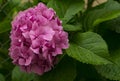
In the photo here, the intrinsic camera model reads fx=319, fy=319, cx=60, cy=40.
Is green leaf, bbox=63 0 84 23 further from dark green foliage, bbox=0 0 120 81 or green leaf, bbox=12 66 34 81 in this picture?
green leaf, bbox=12 66 34 81

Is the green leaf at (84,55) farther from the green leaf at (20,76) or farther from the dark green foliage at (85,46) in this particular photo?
the green leaf at (20,76)

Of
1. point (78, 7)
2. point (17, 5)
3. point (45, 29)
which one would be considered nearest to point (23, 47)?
point (45, 29)

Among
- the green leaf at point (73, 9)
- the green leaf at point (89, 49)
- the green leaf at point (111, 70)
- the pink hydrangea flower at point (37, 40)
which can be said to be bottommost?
the green leaf at point (111, 70)

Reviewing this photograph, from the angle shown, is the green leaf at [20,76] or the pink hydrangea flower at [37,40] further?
the green leaf at [20,76]

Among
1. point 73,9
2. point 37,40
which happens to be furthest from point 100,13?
point 37,40

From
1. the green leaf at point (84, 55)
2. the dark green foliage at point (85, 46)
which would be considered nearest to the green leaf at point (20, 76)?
the dark green foliage at point (85, 46)

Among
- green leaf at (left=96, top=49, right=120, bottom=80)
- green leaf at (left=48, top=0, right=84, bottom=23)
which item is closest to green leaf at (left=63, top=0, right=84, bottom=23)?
green leaf at (left=48, top=0, right=84, bottom=23)
